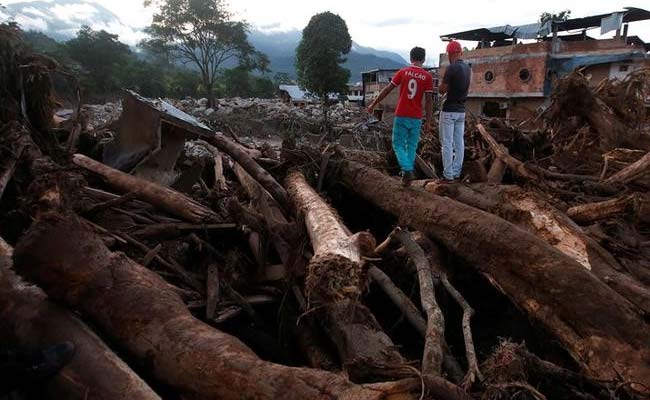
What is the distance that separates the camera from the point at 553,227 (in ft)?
11.5

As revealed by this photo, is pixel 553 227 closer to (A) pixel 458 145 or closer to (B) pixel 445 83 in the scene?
(A) pixel 458 145

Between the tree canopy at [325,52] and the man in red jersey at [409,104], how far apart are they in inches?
883

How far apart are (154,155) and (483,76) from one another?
87.2 feet

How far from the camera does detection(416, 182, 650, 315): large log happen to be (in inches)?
109

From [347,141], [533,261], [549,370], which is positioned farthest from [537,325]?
[347,141]

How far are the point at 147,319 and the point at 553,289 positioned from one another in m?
2.39

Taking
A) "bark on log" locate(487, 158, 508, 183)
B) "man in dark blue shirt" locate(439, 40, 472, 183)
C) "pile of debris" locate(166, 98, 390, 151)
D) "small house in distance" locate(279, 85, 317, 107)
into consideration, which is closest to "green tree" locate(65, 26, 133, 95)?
"pile of debris" locate(166, 98, 390, 151)

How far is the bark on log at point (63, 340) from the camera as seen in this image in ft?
6.45

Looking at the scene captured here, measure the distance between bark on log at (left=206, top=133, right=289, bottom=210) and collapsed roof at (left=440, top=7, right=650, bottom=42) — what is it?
2702 centimetres

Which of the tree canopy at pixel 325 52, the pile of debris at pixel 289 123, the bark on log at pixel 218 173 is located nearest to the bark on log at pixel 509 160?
the bark on log at pixel 218 173

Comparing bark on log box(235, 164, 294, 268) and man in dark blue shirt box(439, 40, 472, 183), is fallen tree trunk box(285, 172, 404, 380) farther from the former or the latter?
man in dark blue shirt box(439, 40, 472, 183)

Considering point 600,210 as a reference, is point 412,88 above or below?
above

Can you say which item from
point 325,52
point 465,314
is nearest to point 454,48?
point 465,314

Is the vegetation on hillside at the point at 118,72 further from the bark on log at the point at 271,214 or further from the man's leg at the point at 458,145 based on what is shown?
the man's leg at the point at 458,145
